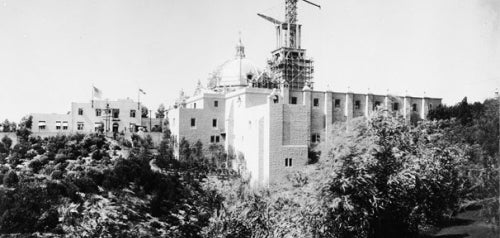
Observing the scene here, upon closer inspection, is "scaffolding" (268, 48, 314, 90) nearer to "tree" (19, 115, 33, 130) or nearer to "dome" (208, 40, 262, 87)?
"dome" (208, 40, 262, 87)

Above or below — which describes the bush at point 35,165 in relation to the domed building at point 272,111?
below

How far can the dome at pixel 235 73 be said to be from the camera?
54.0m

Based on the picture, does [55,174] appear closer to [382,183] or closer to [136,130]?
[136,130]

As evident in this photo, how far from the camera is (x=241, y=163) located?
46.0 m

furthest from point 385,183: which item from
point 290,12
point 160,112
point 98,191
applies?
point 160,112

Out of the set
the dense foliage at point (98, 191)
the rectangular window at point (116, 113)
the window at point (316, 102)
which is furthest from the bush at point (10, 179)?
the window at point (316, 102)

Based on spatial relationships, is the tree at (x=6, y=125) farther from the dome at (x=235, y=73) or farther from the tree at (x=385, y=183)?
the tree at (x=385, y=183)

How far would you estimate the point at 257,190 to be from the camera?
37.9m

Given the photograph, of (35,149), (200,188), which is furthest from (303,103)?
(35,149)

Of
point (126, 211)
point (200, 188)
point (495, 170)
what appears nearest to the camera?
point (495, 170)

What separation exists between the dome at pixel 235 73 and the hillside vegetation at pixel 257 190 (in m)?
9.87

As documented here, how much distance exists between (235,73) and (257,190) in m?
20.3

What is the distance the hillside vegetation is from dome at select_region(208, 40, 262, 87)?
9.87 m

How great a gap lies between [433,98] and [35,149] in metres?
44.3
